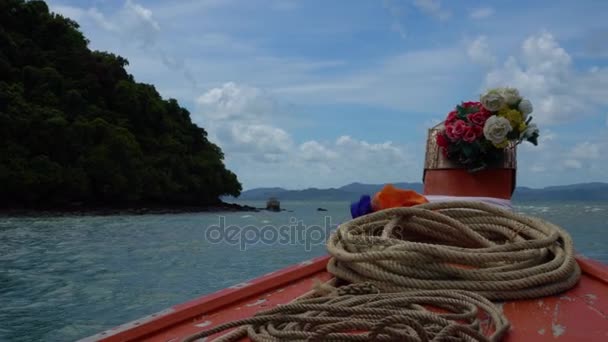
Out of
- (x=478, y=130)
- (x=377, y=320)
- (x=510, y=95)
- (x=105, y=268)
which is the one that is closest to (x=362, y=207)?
(x=478, y=130)

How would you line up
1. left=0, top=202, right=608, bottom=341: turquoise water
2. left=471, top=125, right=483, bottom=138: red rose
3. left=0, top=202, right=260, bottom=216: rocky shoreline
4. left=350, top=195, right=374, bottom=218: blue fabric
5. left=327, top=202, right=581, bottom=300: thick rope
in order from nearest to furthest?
left=327, top=202, right=581, bottom=300: thick rope
left=350, top=195, right=374, bottom=218: blue fabric
left=471, top=125, right=483, bottom=138: red rose
left=0, top=202, right=608, bottom=341: turquoise water
left=0, top=202, right=260, bottom=216: rocky shoreline

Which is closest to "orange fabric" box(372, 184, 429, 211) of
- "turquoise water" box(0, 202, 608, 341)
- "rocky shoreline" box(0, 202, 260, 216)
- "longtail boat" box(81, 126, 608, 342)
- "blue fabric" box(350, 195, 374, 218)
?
"blue fabric" box(350, 195, 374, 218)

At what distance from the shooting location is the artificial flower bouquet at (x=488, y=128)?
11.6ft

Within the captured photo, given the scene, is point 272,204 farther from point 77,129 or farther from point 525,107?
point 525,107

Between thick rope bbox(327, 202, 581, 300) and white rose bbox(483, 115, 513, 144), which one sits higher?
white rose bbox(483, 115, 513, 144)

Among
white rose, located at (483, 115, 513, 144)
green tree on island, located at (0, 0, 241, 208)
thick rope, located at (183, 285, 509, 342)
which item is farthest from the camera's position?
green tree on island, located at (0, 0, 241, 208)

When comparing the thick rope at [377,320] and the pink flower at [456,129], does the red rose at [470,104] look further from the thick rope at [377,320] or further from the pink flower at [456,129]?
the thick rope at [377,320]

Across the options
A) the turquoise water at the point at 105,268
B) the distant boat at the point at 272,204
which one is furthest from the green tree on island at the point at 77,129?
the distant boat at the point at 272,204

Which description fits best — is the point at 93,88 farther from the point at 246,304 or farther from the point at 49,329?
the point at 246,304

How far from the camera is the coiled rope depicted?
59.9 inches

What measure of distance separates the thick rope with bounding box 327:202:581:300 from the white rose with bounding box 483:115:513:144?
3.09ft

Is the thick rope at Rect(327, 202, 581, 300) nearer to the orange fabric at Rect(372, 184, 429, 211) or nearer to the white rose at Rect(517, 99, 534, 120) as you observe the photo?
the orange fabric at Rect(372, 184, 429, 211)

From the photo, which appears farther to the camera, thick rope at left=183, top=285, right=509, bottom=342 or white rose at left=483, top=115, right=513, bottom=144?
white rose at left=483, top=115, right=513, bottom=144

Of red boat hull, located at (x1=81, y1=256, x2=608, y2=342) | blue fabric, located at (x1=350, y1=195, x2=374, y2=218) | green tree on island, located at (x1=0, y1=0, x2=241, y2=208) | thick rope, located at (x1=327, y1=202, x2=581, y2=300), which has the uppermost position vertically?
green tree on island, located at (x1=0, y1=0, x2=241, y2=208)
